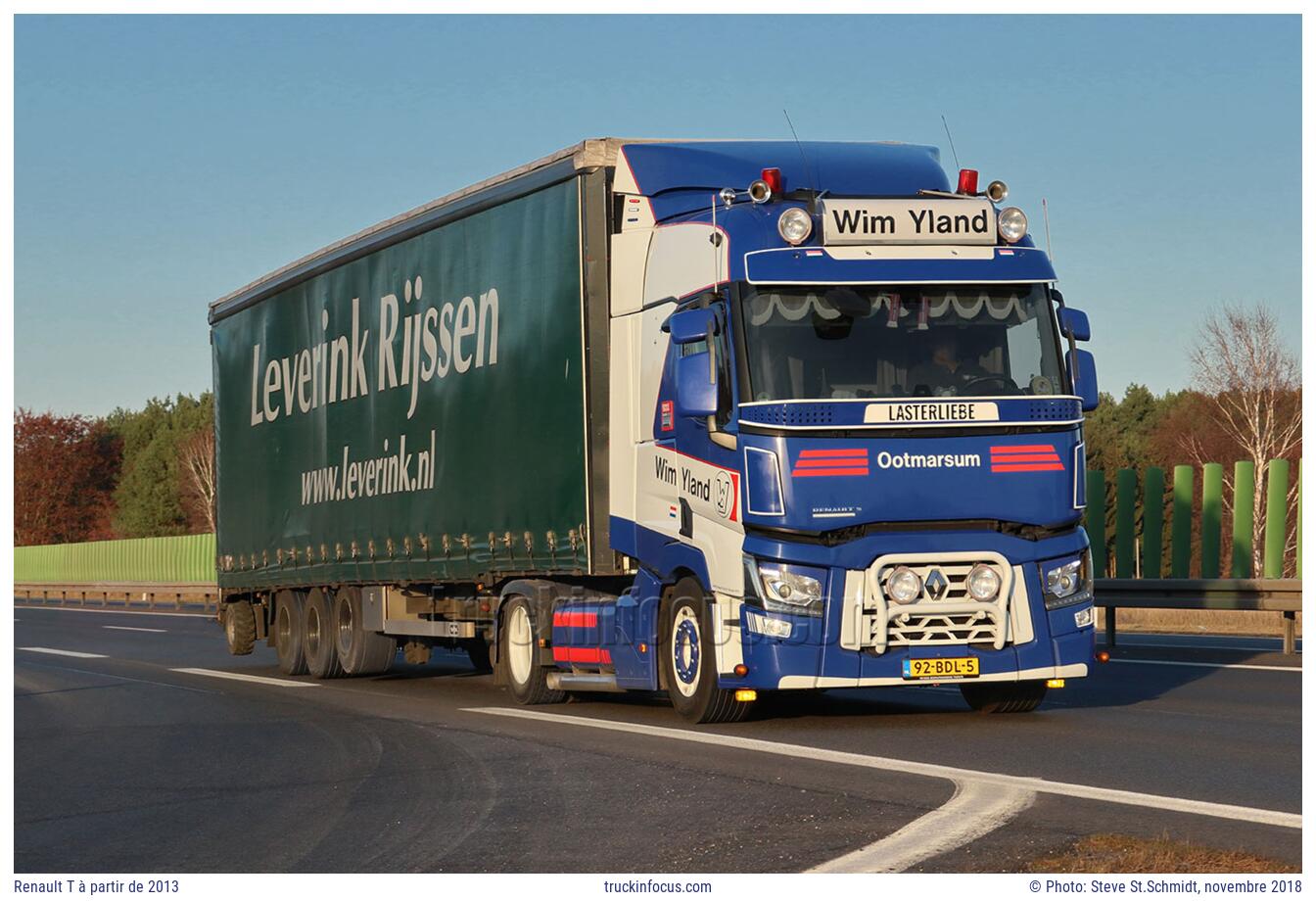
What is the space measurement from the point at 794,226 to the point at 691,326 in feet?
3.19

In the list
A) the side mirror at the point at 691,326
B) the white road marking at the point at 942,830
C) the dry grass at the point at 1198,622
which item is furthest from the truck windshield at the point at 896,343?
the dry grass at the point at 1198,622

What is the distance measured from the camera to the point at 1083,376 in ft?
47.2

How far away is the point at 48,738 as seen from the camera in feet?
50.7

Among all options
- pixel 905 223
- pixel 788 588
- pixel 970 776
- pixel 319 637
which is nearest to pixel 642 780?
pixel 970 776

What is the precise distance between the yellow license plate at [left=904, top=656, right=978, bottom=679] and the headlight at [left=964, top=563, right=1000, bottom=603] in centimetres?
41

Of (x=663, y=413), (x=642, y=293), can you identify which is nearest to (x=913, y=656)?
(x=663, y=413)

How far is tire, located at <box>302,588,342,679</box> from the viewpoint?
22.2 m

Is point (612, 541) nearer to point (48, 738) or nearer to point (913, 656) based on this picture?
point (913, 656)

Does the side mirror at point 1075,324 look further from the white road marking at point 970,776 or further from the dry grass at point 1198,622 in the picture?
the dry grass at point 1198,622

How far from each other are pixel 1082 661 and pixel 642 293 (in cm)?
416

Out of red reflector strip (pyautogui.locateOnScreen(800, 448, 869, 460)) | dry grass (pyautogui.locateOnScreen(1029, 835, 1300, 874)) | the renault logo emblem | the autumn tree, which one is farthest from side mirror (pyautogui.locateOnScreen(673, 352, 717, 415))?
the autumn tree

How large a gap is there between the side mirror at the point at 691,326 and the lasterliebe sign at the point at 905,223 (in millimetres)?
1009
